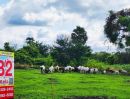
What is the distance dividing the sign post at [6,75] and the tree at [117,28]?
53200mm

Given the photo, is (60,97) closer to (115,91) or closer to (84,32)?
(115,91)

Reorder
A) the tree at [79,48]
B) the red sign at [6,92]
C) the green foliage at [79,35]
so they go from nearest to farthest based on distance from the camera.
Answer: the red sign at [6,92], the tree at [79,48], the green foliage at [79,35]

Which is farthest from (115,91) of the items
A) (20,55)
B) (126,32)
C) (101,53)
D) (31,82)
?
(101,53)

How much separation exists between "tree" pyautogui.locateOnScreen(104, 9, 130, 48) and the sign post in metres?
53.2

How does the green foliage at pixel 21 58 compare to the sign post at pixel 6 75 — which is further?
the green foliage at pixel 21 58

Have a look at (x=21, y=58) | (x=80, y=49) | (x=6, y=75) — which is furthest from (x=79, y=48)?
(x=6, y=75)

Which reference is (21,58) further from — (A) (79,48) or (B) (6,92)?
(B) (6,92)

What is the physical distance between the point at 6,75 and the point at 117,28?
54.9 meters

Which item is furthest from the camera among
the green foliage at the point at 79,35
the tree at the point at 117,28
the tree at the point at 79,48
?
the green foliage at the point at 79,35

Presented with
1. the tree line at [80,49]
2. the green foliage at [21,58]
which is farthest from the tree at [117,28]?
the green foliage at [21,58]

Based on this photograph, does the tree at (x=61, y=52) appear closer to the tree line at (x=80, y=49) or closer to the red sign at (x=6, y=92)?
the tree line at (x=80, y=49)

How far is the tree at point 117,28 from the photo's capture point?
69.2 meters

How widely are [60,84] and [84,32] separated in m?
65.0

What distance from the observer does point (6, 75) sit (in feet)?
53.4
